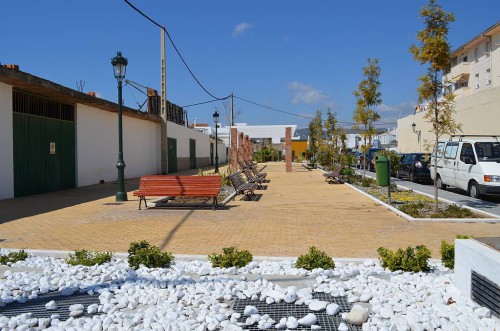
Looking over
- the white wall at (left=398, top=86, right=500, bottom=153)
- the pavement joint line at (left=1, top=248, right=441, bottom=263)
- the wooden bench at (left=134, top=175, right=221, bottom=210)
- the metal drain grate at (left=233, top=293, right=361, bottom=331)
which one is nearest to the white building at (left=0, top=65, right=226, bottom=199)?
the wooden bench at (left=134, top=175, right=221, bottom=210)

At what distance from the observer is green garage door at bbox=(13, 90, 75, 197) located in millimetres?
15047

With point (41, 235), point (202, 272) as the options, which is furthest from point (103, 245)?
point (202, 272)

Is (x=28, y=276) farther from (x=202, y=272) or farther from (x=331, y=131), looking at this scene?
(x=331, y=131)

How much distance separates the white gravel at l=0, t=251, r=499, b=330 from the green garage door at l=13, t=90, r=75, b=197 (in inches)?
384

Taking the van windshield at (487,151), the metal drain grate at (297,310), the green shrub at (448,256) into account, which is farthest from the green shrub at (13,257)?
the van windshield at (487,151)

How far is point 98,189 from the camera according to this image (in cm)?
1820

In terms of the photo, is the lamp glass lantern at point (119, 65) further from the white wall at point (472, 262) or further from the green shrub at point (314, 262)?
the white wall at point (472, 262)

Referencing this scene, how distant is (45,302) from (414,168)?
797 inches

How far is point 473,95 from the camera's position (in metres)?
26.8

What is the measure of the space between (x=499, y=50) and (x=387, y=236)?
3634 centimetres

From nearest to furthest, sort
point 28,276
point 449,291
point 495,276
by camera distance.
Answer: point 495,276
point 449,291
point 28,276

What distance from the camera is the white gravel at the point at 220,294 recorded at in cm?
420

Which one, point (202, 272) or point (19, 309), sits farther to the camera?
point (202, 272)

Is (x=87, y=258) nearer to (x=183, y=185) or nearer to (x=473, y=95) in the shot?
(x=183, y=185)
